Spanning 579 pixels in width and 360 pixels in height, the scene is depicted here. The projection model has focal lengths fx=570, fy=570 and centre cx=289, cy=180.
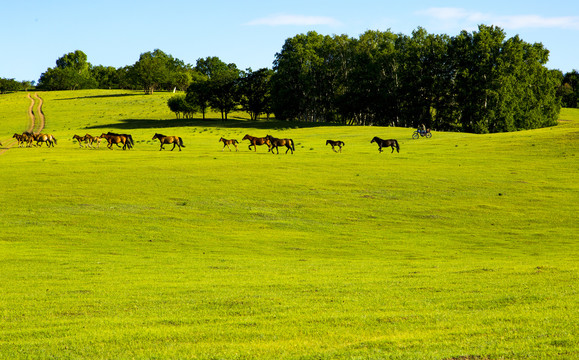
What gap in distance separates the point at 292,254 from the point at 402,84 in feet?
280

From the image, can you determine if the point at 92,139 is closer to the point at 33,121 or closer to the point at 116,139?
the point at 116,139

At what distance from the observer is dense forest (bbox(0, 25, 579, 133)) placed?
96562 mm

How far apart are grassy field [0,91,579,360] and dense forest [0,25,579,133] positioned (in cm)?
3739

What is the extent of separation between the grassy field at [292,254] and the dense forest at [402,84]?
123 ft

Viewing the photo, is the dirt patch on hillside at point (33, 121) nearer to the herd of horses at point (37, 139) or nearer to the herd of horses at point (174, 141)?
the herd of horses at point (37, 139)

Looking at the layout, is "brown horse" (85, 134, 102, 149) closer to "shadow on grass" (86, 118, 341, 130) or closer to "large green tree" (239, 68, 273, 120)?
"shadow on grass" (86, 118, 341, 130)

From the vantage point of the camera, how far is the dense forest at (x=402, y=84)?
317ft

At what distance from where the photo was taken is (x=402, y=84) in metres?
104

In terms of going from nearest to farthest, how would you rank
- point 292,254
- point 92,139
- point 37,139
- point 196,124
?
1. point 292,254
2. point 92,139
3. point 37,139
4. point 196,124

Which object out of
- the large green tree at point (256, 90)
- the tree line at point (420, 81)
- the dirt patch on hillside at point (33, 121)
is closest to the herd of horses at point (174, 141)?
the dirt patch on hillside at point (33, 121)

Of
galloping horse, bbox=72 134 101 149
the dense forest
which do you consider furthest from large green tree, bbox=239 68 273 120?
galloping horse, bbox=72 134 101 149

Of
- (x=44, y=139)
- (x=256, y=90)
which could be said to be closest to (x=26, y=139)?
(x=44, y=139)

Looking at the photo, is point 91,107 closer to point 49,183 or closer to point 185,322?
point 49,183

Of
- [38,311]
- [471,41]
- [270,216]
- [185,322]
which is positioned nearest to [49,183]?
[270,216]
